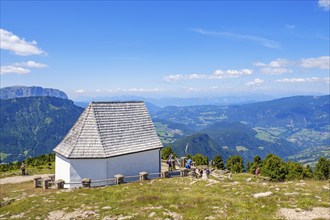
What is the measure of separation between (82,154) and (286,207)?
77.2 feet

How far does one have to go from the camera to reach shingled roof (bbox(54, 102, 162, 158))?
3581cm

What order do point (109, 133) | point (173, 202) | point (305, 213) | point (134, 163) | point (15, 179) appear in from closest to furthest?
point (305, 213)
point (173, 202)
point (109, 133)
point (134, 163)
point (15, 179)

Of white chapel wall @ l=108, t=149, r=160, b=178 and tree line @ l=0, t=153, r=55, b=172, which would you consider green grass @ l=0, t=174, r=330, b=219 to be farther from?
A: tree line @ l=0, t=153, r=55, b=172

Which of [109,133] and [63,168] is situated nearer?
[63,168]

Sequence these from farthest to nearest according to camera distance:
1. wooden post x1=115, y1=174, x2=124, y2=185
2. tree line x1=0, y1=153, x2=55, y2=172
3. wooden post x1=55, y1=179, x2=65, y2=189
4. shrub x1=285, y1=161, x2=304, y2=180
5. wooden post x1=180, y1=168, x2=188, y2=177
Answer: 1. tree line x1=0, y1=153, x2=55, y2=172
2. shrub x1=285, y1=161, x2=304, y2=180
3. wooden post x1=180, y1=168, x2=188, y2=177
4. wooden post x1=115, y1=174, x2=124, y2=185
5. wooden post x1=55, y1=179, x2=65, y2=189

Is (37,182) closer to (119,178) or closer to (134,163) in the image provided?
(119,178)

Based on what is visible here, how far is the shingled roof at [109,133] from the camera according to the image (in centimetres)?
3581

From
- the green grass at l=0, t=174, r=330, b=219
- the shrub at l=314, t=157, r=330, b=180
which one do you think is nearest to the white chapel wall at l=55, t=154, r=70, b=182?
the green grass at l=0, t=174, r=330, b=219

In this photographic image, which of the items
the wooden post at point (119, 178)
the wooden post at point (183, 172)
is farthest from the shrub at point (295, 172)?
the wooden post at point (119, 178)

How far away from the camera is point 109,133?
37.8m

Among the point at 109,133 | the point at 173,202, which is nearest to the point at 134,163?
the point at 109,133

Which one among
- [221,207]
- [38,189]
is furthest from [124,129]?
[221,207]

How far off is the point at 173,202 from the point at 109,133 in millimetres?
17013

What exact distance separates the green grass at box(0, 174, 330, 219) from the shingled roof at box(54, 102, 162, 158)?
6074mm
